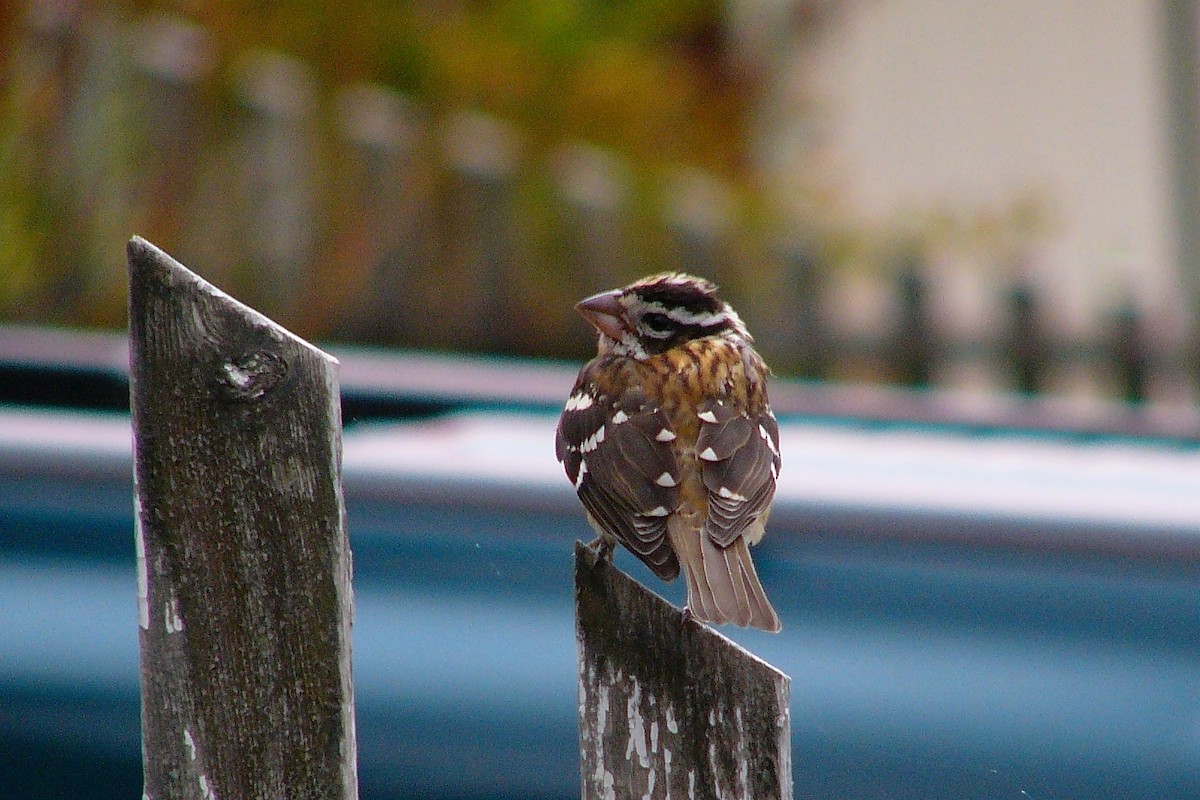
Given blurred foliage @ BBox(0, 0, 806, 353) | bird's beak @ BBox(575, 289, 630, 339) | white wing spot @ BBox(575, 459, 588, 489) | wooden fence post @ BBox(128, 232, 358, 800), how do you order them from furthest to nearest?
1. blurred foliage @ BBox(0, 0, 806, 353)
2. bird's beak @ BBox(575, 289, 630, 339)
3. white wing spot @ BBox(575, 459, 588, 489)
4. wooden fence post @ BBox(128, 232, 358, 800)

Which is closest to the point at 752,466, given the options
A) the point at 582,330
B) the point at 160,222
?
the point at 160,222

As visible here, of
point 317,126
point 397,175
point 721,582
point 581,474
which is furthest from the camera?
point 397,175

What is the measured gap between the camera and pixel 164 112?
340 inches

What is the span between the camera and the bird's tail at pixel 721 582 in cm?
254

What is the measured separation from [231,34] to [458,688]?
6839mm

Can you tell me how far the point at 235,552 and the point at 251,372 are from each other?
21 centimetres

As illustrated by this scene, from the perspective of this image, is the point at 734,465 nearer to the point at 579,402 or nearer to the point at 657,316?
the point at 579,402

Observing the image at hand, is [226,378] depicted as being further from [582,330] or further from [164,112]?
[582,330]

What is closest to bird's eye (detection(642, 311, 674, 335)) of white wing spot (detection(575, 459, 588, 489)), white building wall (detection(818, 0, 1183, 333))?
white wing spot (detection(575, 459, 588, 489))

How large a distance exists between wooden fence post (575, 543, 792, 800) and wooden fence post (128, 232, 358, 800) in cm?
31

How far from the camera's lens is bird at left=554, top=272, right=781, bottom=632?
9.18 ft

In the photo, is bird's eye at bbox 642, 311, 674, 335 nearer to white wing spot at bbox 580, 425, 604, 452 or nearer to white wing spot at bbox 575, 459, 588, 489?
white wing spot at bbox 580, 425, 604, 452

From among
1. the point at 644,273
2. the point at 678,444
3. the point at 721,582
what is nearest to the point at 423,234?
the point at 644,273

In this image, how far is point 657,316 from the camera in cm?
352
